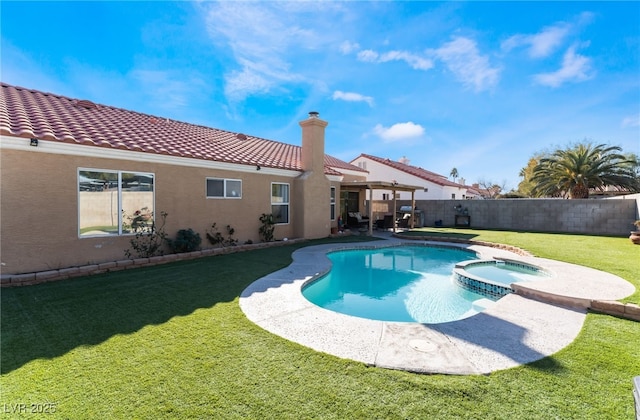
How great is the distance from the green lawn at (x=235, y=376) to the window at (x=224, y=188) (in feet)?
22.6

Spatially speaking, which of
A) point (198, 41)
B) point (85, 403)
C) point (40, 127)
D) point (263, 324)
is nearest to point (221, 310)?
point (263, 324)

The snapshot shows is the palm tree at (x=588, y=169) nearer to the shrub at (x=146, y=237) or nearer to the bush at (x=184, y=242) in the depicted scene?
the bush at (x=184, y=242)

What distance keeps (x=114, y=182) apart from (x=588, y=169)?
30.6 meters

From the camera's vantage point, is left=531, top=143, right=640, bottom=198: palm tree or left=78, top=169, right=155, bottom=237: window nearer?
left=78, top=169, right=155, bottom=237: window

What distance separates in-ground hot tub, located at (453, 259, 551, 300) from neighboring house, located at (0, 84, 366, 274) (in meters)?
8.22

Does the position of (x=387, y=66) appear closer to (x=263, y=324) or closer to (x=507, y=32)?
(x=507, y=32)

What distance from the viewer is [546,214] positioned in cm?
2048

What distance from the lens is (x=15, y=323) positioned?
16.9ft

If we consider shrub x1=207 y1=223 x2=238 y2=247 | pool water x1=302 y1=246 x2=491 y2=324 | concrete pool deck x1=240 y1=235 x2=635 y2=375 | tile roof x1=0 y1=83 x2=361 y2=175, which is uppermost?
tile roof x1=0 y1=83 x2=361 y2=175

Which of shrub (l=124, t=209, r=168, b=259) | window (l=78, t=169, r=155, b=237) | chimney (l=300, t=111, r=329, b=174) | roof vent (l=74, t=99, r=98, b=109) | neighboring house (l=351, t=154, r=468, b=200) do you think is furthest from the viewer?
neighboring house (l=351, t=154, r=468, b=200)

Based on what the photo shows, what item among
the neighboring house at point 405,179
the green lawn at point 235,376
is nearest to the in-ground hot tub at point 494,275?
the green lawn at point 235,376

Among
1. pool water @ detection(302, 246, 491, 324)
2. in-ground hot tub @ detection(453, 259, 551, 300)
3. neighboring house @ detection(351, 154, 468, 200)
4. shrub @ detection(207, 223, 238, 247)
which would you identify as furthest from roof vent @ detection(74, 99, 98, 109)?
neighboring house @ detection(351, 154, 468, 200)

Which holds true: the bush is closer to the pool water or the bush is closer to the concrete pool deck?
the concrete pool deck

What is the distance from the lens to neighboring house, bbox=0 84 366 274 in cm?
778
